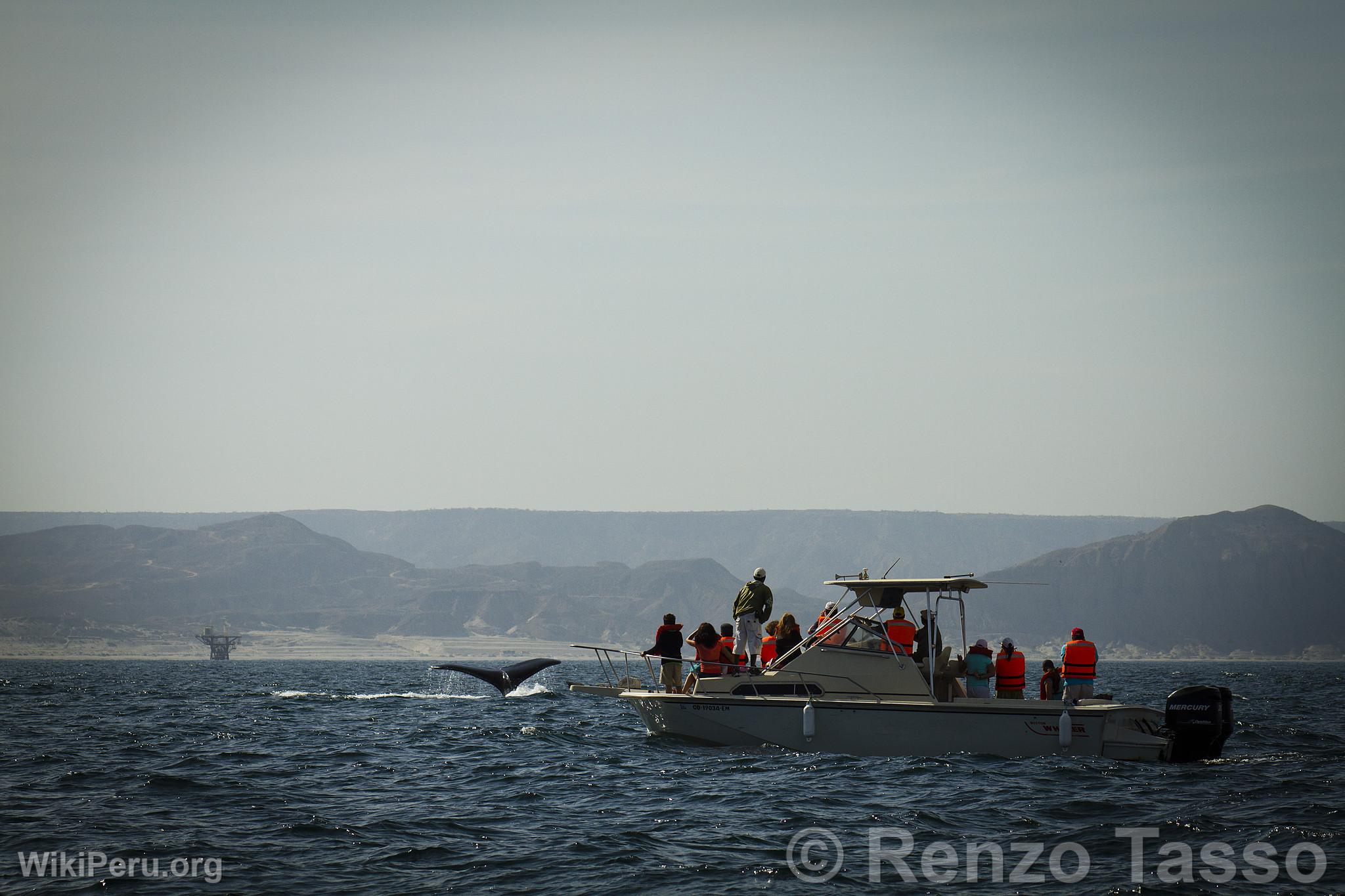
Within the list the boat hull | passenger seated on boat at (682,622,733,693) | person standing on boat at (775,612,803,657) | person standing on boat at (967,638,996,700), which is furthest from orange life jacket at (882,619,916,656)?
passenger seated on boat at (682,622,733,693)

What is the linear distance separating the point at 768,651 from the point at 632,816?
271 inches

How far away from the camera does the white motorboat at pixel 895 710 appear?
68.1ft

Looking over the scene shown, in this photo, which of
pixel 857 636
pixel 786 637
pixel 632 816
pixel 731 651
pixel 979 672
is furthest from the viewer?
pixel 731 651

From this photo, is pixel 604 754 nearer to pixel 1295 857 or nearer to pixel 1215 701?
pixel 1215 701

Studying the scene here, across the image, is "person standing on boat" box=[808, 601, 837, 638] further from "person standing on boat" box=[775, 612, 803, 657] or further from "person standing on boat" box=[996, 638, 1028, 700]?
"person standing on boat" box=[996, 638, 1028, 700]

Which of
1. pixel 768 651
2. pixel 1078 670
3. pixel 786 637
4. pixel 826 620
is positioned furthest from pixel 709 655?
pixel 1078 670

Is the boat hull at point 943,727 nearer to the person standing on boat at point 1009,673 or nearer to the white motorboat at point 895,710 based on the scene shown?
the white motorboat at point 895,710

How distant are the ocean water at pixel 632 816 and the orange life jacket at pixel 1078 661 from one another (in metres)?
1.56

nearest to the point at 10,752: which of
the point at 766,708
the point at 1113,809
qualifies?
the point at 766,708

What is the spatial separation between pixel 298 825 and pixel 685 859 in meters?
5.16

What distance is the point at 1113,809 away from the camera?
16.8 metres

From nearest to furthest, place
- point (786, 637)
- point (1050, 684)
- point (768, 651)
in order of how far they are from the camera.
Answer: point (1050, 684) → point (768, 651) → point (786, 637)

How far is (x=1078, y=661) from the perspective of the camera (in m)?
21.3

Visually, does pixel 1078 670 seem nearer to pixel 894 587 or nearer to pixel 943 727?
pixel 943 727
